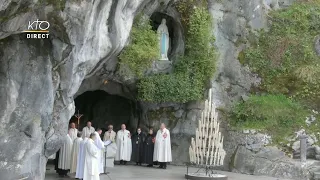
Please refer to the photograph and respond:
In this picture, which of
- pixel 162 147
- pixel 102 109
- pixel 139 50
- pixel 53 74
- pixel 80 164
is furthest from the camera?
pixel 102 109

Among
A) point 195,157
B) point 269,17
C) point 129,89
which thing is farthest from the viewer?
point 269,17

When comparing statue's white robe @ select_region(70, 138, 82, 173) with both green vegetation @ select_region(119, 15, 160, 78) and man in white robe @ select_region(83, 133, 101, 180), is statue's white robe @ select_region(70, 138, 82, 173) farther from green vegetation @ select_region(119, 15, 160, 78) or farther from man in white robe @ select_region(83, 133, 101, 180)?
green vegetation @ select_region(119, 15, 160, 78)

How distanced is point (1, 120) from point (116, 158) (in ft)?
24.1

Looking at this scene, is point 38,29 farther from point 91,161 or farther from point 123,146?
point 123,146

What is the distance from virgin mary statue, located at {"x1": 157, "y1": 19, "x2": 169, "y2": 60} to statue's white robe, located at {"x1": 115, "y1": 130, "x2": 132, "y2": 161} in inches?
129

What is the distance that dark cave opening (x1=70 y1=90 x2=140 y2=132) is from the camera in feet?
73.1

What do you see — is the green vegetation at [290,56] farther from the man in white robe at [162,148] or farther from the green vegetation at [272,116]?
the man in white robe at [162,148]

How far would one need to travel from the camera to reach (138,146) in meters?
17.8

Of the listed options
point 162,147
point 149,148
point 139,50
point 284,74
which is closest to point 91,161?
point 162,147

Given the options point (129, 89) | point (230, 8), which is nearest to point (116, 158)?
point (129, 89)

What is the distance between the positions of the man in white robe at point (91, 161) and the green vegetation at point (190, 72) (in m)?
5.43

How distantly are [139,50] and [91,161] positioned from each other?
16.9 feet

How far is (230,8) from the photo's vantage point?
18828mm

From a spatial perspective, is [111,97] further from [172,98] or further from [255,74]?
[255,74]
